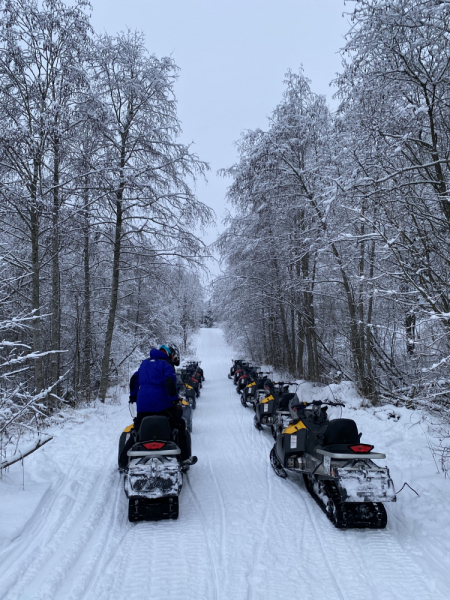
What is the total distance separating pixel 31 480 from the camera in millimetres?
4680

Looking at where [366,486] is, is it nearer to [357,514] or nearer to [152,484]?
[357,514]

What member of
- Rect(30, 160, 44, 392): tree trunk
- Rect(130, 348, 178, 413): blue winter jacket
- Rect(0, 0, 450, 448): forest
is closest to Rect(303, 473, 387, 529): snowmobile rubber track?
Rect(0, 0, 450, 448): forest

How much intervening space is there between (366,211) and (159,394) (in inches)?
159

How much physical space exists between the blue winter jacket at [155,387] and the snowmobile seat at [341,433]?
192 centimetres

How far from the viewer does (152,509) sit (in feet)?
13.1

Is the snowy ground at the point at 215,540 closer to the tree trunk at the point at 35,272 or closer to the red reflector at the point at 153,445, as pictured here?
the red reflector at the point at 153,445

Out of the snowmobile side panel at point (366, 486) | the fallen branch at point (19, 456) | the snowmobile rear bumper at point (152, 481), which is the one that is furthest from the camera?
the fallen branch at point (19, 456)

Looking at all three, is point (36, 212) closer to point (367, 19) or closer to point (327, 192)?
point (327, 192)

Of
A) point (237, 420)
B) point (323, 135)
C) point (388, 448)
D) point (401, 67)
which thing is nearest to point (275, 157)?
point (323, 135)

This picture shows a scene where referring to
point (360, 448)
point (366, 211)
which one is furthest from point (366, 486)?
point (366, 211)

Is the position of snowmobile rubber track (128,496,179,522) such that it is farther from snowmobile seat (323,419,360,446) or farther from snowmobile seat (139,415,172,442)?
snowmobile seat (323,419,360,446)

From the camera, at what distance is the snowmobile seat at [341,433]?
4.35m

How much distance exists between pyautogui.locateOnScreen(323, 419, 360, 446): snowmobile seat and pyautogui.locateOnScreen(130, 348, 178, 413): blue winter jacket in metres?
1.92

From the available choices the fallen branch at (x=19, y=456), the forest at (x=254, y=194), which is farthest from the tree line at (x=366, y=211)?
the fallen branch at (x=19, y=456)
